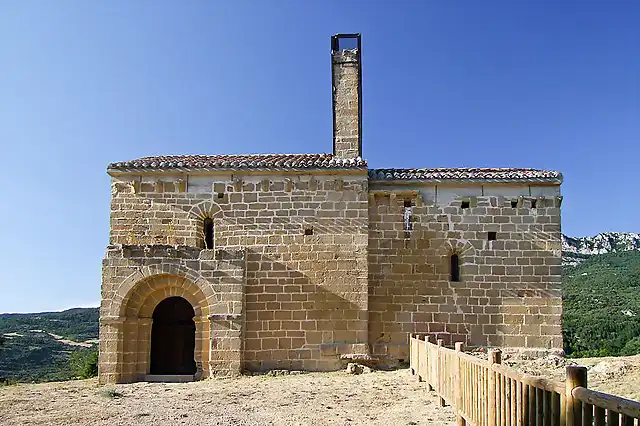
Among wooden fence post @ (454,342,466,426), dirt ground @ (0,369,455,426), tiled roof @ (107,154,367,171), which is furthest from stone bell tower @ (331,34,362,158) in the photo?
wooden fence post @ (454,342,466,426)

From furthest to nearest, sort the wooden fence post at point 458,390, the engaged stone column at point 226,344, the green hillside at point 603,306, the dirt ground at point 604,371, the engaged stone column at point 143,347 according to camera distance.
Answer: the green hillside at point 603,306 → the engaged stone column at point 143,347 → the engaged stone column at point 226,344 → the dirt ground at point 604,371 → the wooden fence post at point 458,390

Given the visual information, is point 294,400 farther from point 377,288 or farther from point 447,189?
point 447,189

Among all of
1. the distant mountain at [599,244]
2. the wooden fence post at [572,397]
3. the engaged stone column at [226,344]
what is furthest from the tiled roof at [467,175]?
the distant mountain at [599,244]

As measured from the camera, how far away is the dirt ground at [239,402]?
8273 mm

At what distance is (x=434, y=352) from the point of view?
915cm

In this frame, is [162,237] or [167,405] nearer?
[167,405]

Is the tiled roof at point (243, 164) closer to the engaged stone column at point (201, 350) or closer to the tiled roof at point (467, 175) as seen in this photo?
the tiled roof at point (467, 175)

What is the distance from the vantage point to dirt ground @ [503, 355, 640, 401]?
9.19m

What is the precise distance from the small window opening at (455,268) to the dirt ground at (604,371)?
2.15m

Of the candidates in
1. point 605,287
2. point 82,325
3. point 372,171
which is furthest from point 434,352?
point 82,325

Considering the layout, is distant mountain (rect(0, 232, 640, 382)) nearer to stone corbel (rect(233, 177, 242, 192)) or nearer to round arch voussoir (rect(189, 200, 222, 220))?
round arch voussoir (rect(189, 200, 222, 220))

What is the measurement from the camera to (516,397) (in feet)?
16.4

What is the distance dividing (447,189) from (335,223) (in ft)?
9.42

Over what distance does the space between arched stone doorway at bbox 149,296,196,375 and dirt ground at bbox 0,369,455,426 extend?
222 cm
